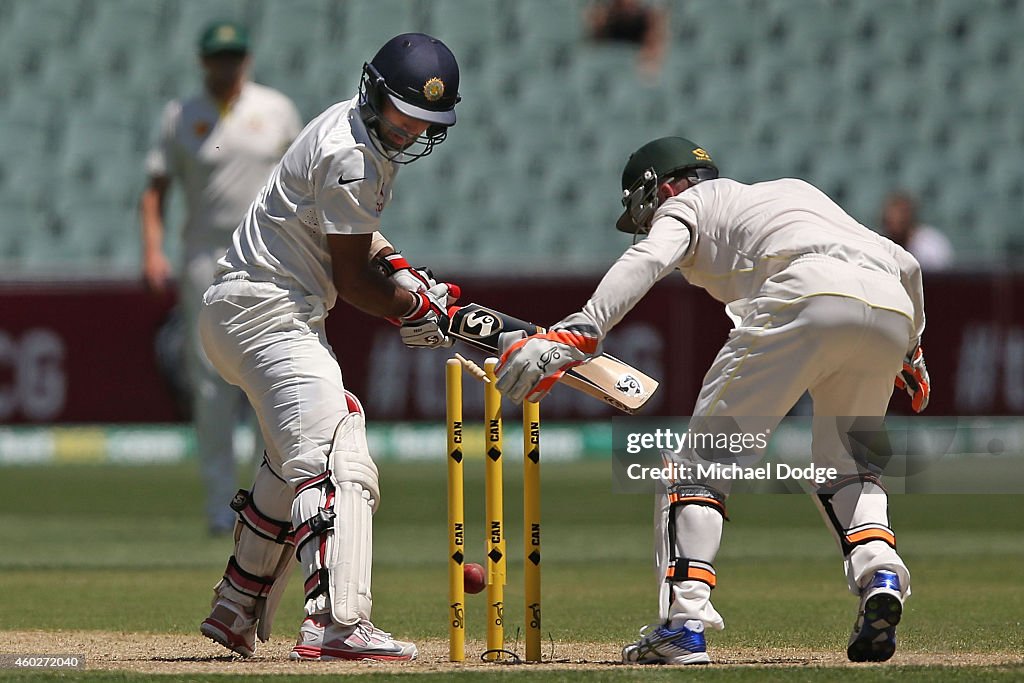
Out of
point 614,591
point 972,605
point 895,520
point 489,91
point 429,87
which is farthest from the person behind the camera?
point 489,91

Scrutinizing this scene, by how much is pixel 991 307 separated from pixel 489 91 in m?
5.49

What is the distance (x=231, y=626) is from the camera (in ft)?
16.4

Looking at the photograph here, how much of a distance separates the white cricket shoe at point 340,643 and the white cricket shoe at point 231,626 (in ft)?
1.17

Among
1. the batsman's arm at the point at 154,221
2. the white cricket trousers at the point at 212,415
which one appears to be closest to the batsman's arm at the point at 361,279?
the white cricket trousers at the point at 212,415

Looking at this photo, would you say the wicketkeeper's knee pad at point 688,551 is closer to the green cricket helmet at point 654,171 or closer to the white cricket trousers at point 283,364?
the green cricket helmet at point 654,171

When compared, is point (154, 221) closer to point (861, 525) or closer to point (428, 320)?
point (428, 320)

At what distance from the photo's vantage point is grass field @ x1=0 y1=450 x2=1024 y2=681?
4.64 metres

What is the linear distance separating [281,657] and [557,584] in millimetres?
2322

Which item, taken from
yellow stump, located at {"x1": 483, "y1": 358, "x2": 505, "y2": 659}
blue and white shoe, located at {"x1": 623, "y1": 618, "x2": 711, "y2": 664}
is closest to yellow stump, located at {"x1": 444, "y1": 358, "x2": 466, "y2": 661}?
yellow stump, located at {"x1": 483, "y1": 358, "x2": 505, "y2": 659}

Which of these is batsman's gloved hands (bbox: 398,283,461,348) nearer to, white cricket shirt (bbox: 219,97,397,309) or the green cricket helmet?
white cricket shirt (bbox: 219,97,397,309)

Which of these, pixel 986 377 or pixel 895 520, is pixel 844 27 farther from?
pixel 895 520

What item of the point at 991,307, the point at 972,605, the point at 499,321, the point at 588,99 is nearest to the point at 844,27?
the point at 588,99

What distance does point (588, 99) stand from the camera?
16109mm

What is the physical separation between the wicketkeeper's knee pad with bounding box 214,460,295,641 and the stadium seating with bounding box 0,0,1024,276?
9.92 m
